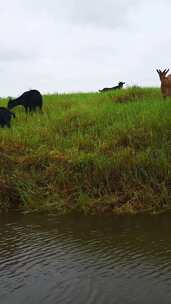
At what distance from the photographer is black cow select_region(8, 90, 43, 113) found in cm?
1478

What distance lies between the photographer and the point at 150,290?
517 centimetres

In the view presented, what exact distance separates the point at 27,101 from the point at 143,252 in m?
9.31

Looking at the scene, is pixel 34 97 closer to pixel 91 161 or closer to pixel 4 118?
pixel 4 118

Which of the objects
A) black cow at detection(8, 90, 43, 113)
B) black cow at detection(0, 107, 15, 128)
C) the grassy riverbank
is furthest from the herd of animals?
the grassy riverbank

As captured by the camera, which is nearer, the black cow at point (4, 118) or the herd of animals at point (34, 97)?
the black cow at point (4, 118)

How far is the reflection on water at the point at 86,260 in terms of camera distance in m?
5.18

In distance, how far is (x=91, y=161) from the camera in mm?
9906

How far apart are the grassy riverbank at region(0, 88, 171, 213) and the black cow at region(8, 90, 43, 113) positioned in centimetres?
159

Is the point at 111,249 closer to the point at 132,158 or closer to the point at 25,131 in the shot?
the point at 132,158

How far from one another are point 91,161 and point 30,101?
5.46 m

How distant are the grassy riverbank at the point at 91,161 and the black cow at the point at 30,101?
62.6 inches

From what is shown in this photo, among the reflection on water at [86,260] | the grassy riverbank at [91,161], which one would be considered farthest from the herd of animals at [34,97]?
the reflection on water at [86,260]

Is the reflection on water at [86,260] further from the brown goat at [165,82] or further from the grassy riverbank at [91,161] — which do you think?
the brown goat at [165,82]

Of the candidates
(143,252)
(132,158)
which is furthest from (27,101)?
(143,252)
